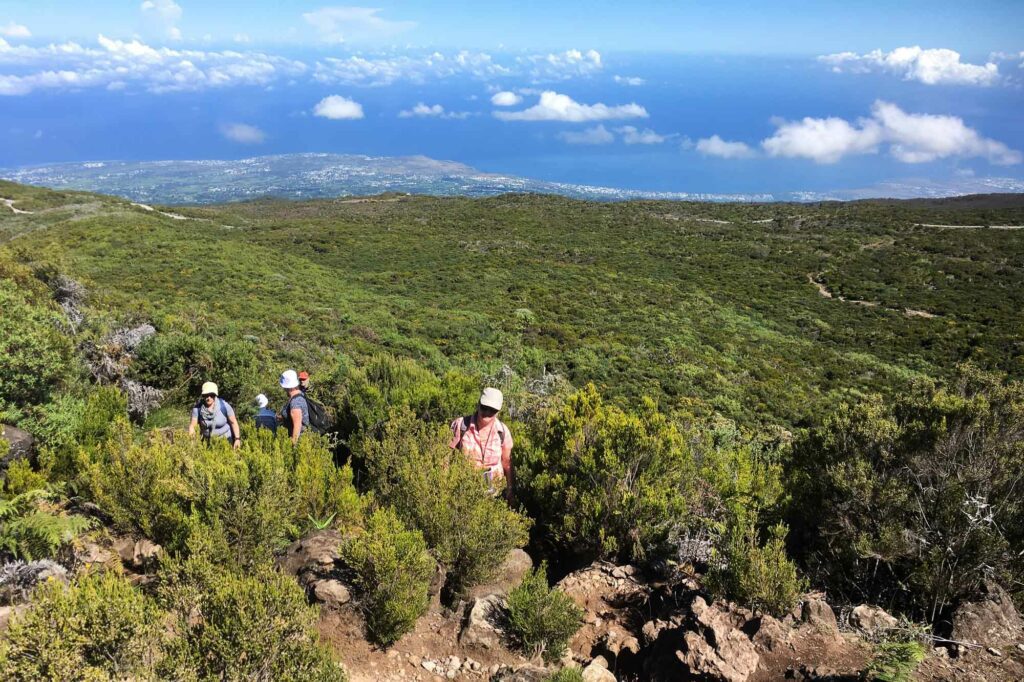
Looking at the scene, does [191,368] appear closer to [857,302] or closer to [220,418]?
[220,418]

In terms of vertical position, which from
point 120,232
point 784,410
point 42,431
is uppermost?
point 120,232

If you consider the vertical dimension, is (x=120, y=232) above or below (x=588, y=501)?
above

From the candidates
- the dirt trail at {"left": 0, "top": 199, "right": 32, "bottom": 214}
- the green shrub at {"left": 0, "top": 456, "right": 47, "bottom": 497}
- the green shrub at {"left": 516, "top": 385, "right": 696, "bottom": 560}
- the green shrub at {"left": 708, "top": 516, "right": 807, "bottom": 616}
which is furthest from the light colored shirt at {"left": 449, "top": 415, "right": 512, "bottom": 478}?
the dirt trail at {"left": 0, "top": 199, "right": 32, "bottom": 214}

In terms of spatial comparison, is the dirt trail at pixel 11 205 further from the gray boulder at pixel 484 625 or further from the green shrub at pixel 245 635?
the gray boulder at pixel 484 625

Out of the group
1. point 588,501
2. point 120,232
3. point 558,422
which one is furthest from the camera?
point 120,232

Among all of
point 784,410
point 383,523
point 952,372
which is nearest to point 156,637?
point 383,523

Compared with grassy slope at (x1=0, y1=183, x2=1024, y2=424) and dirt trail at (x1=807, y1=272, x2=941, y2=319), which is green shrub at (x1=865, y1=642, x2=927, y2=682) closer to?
grassy slope at (x1=0, y1=183, x2=1024, y2=424)

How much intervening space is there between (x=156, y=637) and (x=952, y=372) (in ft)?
74.7

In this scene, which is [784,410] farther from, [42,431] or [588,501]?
[42,431]

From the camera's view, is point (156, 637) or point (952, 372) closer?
point (156, 637)

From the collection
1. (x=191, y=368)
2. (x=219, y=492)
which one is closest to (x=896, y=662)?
(x=219, y=492)

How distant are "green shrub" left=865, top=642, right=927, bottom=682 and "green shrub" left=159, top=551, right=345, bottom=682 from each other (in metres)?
2.50

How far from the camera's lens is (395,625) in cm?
302

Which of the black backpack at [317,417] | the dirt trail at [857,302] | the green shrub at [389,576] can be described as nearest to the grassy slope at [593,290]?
the dirt trail at [857,302]
